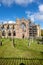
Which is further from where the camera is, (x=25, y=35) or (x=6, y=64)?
(x=25, y=35)

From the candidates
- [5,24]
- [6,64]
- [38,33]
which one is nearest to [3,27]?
[5,24]

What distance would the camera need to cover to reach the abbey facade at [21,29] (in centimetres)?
7431

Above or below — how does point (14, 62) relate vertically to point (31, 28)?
below

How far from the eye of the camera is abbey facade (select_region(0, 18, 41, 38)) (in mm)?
74312

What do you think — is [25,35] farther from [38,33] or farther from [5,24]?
[5,24]

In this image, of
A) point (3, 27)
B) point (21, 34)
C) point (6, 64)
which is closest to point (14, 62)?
point (6, 64)

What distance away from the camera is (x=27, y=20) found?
75.7 meters

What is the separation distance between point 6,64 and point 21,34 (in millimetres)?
56116

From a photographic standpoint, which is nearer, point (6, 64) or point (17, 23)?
point (6, 64)

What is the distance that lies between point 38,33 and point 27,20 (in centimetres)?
795

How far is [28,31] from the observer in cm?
7431

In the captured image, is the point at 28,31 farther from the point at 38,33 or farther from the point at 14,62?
the point at 14,62

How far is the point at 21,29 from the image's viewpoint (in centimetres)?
7431

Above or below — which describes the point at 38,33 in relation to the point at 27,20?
below
